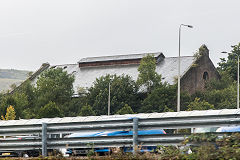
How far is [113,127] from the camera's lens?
35.1ft

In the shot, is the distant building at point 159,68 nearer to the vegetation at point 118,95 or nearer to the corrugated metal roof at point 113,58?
the corrugated metal roof at point 113,58

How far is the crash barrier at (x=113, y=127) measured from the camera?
9897 millimetres

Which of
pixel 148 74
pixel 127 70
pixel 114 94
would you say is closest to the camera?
pixel 114 94

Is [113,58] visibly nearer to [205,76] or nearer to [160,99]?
[205,76]

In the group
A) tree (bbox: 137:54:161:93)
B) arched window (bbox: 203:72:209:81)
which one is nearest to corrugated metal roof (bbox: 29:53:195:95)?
tree (bbox: 137:54:161:93)

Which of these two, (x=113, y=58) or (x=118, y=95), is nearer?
(x=118, y=95)

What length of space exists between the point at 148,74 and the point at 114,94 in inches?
212

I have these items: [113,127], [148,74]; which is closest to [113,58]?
[148,74]

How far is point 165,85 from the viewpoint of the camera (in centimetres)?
7556

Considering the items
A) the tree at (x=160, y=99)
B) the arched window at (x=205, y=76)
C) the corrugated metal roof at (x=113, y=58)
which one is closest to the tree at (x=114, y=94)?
the tree at (x=160, y=99)

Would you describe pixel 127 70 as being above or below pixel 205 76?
above

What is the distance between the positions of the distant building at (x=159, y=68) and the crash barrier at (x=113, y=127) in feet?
214

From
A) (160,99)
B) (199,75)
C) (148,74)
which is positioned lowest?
(160,99)

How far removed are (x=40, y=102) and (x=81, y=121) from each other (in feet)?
213
